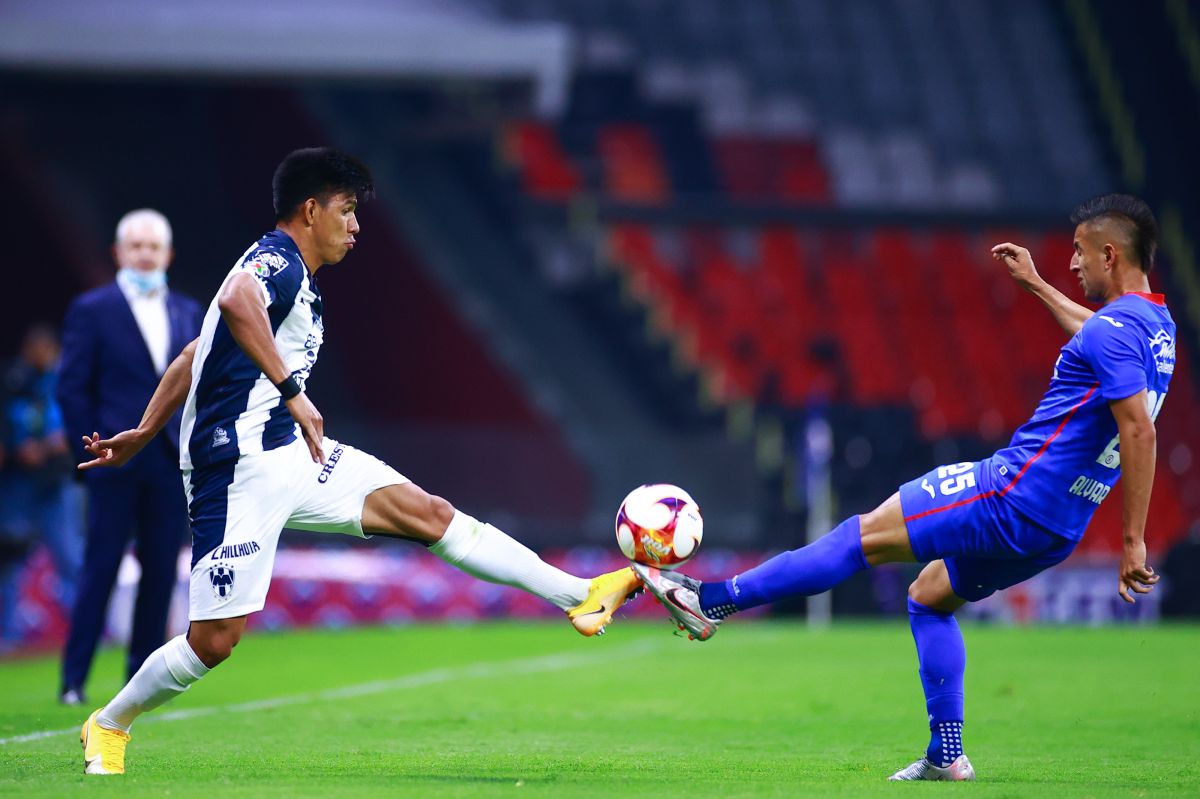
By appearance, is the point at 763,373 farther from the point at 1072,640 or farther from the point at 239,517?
the point at 239,517

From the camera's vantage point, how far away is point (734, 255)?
2247 centimetres

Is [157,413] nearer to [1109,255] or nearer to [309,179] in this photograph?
[309,179]

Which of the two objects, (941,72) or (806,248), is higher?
(941,72)

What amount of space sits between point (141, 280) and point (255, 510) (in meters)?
3.29

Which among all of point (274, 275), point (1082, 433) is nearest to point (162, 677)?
point (274, 275)

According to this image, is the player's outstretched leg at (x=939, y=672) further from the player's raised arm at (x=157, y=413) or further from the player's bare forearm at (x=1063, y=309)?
the player's raised arm at (x=157, y=413)

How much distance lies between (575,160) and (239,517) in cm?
1761

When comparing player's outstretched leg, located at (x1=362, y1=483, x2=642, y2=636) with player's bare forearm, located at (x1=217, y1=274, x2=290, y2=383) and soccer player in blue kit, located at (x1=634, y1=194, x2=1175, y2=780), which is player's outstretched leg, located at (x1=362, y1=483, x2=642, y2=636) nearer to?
soccer player in blue kit, located at (x1=634, y1=194, x2=1175, y2=780)

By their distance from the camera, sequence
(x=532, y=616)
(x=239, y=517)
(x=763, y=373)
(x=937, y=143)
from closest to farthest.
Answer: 1. (x=239, y=517)
2. (x=532, y=616)
3. (x=763, y=373)
4. (x=937, y=143)

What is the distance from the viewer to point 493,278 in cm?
2145

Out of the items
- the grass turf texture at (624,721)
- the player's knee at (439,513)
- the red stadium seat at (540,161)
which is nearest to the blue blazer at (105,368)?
the grass turf texture at (624,721)

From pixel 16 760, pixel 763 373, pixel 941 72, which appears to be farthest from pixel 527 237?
pixel 16 760

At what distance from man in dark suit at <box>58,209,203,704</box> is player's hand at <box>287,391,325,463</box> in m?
2.93

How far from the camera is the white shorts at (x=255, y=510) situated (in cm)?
575
